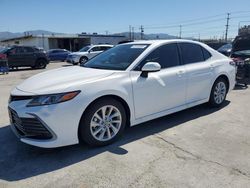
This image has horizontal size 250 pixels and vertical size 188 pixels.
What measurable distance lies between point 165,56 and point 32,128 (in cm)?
255

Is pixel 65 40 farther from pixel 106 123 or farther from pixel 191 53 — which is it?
pixel 106 123

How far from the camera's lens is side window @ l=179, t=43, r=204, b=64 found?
189 inches

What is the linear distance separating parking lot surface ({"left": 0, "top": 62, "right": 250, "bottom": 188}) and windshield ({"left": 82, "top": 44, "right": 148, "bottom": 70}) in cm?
117

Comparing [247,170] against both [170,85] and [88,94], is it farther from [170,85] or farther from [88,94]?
[88,94]

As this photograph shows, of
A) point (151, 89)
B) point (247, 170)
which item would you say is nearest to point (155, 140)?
point (151, 89)

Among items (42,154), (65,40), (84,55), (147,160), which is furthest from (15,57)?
(65,40)

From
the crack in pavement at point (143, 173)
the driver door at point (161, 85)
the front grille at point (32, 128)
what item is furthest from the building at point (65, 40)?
the crack in pavement at point (143, 173)

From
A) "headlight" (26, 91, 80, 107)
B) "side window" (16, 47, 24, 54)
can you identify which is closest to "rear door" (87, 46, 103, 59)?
"side window" (16, 47, 24, 54)

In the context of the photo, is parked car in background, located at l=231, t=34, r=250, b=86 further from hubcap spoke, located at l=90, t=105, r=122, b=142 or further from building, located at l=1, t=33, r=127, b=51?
building, located at l=1, t=33, r=127, b=51

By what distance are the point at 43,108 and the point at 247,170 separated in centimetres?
262

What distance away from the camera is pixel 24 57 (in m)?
16.3

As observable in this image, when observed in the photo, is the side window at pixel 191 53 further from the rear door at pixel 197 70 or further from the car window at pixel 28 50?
the car window at pixel 28 50

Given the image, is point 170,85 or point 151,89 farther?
point 170,85

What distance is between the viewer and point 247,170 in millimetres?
3023
